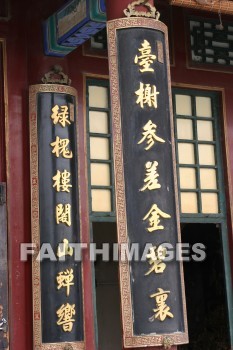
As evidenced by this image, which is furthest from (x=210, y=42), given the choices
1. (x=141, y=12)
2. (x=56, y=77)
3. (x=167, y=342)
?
(x=167, y=342)

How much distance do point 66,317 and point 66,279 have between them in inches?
14.6

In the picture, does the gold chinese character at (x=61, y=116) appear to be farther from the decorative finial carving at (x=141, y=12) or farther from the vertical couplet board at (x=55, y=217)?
the decorative finial carving at (x=141, y=12)

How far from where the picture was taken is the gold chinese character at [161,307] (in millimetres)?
5613

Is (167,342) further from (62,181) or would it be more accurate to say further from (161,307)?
(62,181)

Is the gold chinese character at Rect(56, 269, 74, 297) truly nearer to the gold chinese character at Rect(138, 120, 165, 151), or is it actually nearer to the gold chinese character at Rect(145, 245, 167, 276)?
the gold chinese character at Rect(145, 245, 167, 276)

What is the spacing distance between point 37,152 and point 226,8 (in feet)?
7.68

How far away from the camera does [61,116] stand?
7.55 m

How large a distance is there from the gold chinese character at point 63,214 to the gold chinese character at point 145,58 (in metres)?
1.99

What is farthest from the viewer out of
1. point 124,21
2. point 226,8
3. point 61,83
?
point 61,83

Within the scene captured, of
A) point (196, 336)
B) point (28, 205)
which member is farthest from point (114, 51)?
point (196, 336)

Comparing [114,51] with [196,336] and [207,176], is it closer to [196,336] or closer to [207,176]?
[207,176]

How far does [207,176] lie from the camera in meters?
8.74

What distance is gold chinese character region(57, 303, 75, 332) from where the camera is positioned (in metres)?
7.15

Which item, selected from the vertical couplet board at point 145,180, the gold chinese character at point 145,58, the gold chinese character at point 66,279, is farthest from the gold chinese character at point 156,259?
the gold chinese character at point 66,279
